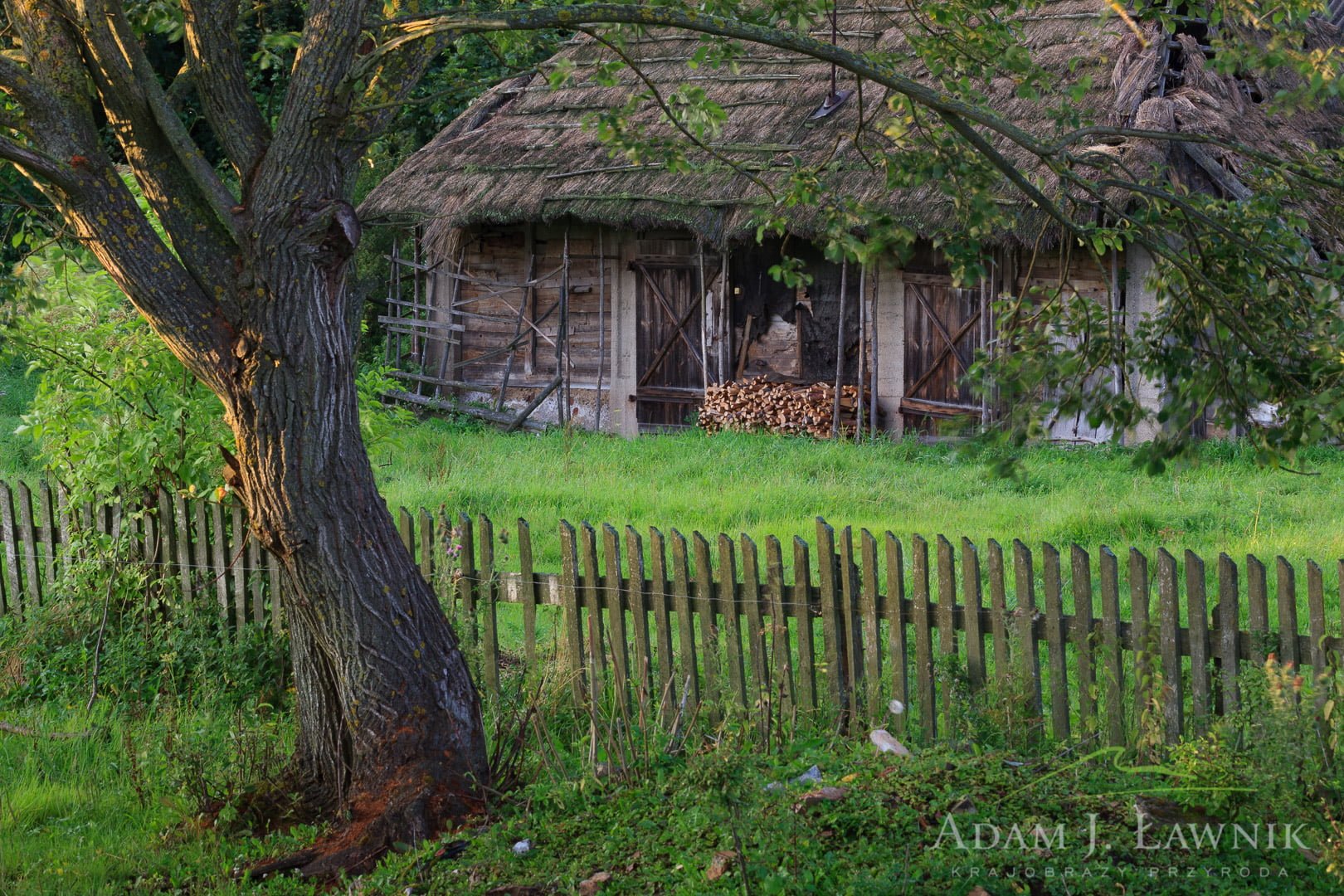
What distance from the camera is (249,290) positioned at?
14.6 ft

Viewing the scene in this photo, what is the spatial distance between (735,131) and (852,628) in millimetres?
10706

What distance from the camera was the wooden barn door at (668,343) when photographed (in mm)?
15234

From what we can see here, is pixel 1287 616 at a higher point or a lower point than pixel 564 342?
lower

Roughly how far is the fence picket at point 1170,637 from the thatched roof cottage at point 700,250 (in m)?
7.43

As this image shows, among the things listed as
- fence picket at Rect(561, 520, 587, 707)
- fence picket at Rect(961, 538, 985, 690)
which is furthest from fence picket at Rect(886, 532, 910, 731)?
fence picket at Rect(561, 520, 587, 707)

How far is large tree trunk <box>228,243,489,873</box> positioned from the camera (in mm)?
4445

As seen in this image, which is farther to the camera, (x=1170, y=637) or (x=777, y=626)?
(x=777, y=626)

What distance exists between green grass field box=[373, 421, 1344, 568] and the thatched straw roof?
7.58 ft

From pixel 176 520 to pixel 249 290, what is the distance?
256 centimetres

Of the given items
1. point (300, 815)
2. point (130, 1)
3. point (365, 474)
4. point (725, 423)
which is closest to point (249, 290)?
A: point (365, 474)

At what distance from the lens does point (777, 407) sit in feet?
47.5

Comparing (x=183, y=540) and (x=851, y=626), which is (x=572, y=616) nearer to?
(x=851, y=626)

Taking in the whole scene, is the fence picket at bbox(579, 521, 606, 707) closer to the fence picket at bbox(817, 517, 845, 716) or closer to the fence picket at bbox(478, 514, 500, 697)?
the fence picket at bbox(478, 514, 500, 697)

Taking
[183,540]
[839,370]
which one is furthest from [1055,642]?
[839,370]
